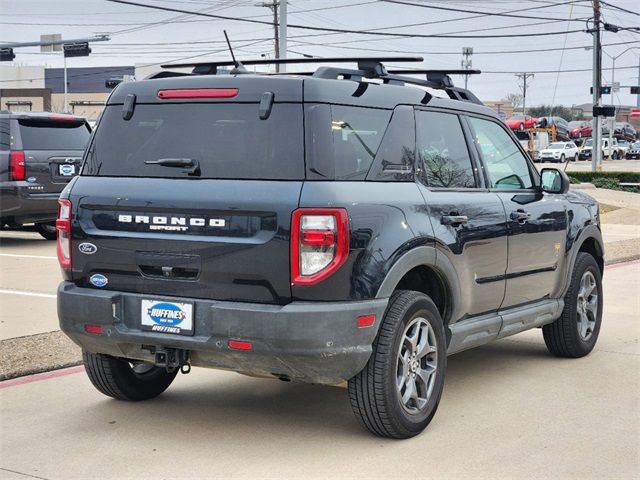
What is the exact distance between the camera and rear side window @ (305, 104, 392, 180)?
5.12 m

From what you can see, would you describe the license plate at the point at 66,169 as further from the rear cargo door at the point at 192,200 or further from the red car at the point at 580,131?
the red car at the point at 580,131

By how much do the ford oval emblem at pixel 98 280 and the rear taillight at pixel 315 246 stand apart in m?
1.17

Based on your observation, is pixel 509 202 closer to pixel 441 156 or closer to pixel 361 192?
pixel 441 156

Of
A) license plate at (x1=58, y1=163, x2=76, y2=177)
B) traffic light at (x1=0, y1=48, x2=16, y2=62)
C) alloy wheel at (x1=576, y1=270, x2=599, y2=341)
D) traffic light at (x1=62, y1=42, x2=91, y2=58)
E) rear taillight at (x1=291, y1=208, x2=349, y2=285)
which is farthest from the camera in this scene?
traffic light at (x1=0, y1=48, x2=16, y2=62)

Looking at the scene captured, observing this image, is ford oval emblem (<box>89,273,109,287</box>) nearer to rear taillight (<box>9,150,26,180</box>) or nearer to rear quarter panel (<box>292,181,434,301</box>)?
rear quarter panel (<box>292,181,434,301</box>)

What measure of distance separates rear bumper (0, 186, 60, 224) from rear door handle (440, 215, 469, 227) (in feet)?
33.9

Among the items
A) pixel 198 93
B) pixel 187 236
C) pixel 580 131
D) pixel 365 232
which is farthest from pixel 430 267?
pixel 580 131

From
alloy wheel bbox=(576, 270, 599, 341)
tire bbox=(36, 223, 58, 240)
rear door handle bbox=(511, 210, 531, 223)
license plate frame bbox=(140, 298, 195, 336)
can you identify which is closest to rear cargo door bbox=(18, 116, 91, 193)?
tire bbox=(36, 223, 58, 240)

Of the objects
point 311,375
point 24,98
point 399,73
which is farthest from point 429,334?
point 24,98

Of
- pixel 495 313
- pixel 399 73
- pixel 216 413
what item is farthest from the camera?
pixel 399 73

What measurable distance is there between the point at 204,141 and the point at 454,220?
62.6 inches

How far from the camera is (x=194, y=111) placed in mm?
5492

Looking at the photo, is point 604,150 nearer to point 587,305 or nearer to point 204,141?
point 587,305

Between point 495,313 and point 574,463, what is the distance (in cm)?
162
